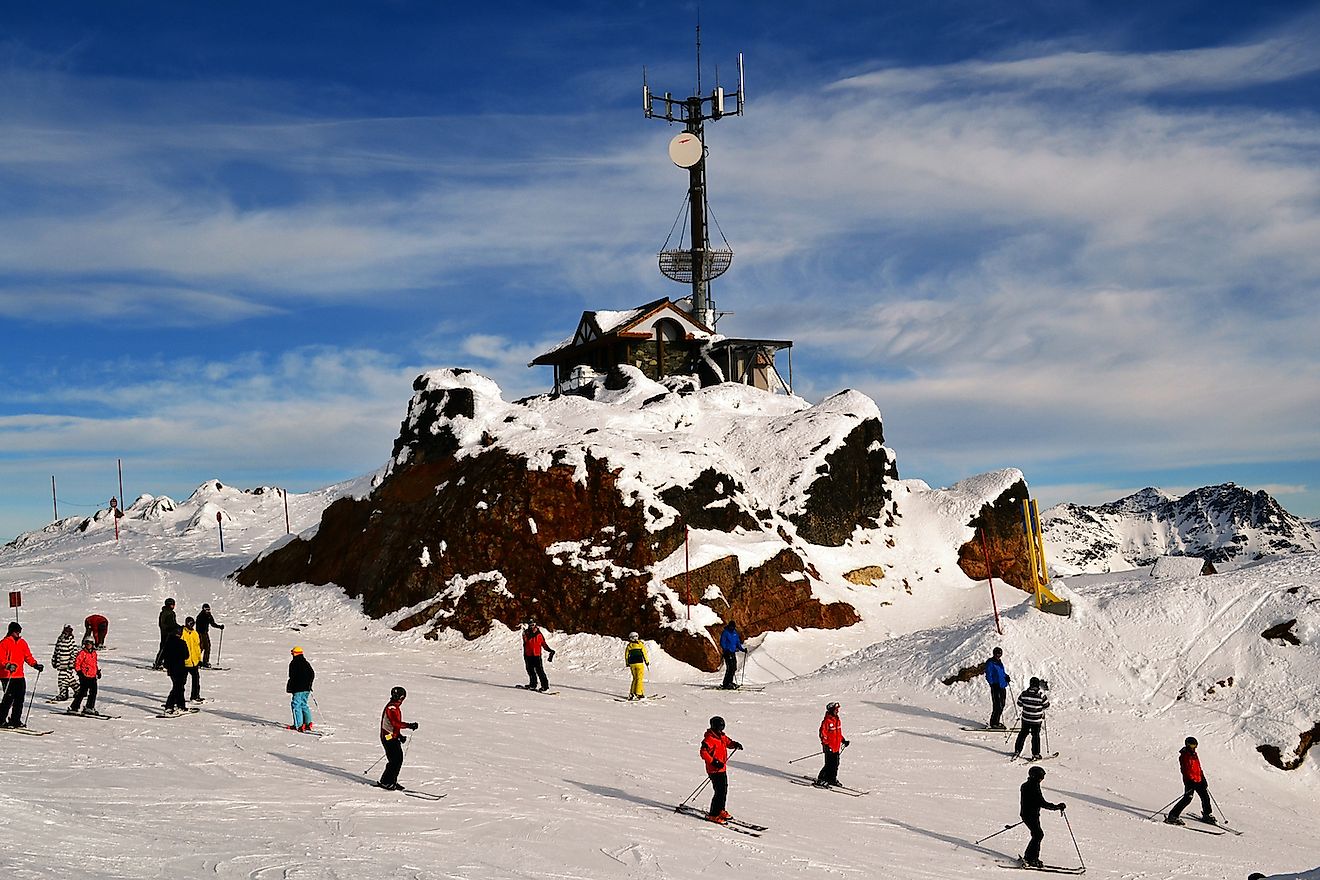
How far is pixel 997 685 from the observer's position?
22219 mm

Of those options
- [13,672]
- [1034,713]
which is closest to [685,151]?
[1034,713]

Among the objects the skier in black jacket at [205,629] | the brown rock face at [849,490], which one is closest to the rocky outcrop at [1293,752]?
the brown rock face at [849,490]

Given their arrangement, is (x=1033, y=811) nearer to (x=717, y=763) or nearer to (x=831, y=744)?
(x=831, y=744)

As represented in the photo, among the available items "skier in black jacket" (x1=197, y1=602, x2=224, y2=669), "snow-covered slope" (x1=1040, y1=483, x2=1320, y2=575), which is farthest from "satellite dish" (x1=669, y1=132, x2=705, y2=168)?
"skier in black jacket" (x1=197, y1=602, x2=224, y2=669)

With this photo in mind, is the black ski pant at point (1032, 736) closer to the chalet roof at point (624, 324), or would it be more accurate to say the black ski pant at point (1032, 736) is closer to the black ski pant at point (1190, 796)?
the black ski pant at point (1190, 796)

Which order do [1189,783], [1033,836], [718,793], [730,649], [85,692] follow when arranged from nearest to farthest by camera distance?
[718,793], [1033,836], [1189,783], [85,692], [730,649]

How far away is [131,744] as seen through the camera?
16.3 m

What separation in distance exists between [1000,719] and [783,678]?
7525 millimetres

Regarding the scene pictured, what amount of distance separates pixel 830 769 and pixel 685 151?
55.9 m

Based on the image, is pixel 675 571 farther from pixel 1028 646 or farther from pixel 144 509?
pixel 144 509

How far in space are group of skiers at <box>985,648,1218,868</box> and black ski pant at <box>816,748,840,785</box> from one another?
299cm

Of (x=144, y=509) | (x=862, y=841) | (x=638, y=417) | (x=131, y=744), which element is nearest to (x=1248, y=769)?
(x=862, y=841)

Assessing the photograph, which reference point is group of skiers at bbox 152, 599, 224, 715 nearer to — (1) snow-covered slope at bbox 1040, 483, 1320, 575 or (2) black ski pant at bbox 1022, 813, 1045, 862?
(2) black ski pant at bbox 1022, 813, 1045, 862

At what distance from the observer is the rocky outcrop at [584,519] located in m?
31.5
